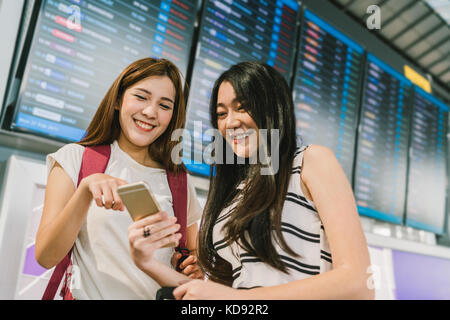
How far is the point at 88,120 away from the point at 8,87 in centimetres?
28

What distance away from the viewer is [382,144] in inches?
100

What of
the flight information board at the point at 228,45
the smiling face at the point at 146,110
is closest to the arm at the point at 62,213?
the smiling face at the point at 146,110

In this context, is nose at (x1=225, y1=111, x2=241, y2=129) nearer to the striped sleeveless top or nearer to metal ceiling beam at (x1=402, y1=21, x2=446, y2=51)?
the striped sleeveless top

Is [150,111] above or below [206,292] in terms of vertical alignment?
above

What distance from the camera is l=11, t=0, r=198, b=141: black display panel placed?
123 centimetres

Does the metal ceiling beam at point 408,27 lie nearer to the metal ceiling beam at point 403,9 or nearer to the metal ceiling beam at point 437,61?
the metal ceiling beam at point 403,9

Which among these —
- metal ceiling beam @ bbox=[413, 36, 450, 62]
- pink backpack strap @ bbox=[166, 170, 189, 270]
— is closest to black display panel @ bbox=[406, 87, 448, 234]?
metal ceiling beam @ bbox=[413, 36, 450, 62]

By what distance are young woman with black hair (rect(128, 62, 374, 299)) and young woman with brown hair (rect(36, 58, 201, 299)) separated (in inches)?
5.2

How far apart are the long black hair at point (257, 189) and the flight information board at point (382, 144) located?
1.54 metres

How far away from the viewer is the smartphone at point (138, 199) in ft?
1.90

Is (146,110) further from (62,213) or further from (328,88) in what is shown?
(328,88)

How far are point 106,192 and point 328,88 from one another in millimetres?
1912

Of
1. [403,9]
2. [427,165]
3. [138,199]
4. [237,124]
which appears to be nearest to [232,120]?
[237,124]

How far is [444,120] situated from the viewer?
3139 mm
